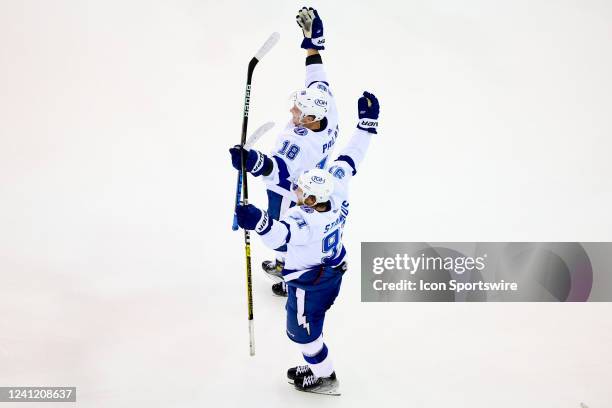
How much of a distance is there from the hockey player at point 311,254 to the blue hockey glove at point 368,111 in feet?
1.78

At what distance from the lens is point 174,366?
4.74 m

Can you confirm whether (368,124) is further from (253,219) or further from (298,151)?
(253,219)

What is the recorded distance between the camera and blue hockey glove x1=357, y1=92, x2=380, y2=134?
5137 millimetres

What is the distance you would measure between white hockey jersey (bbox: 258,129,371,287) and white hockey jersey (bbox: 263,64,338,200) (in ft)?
1.79

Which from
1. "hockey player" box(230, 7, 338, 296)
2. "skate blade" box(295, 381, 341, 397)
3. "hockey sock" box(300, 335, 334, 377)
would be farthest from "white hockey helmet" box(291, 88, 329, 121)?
"skate blade" box(295, 381, 341, 397)

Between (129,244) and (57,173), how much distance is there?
175 cm

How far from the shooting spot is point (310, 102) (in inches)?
192

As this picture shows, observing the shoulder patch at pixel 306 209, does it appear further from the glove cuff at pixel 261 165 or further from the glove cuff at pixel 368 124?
the glove cuff at pixel 368 124

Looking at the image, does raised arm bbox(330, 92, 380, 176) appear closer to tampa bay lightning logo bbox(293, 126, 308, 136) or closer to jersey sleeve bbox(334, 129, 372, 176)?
jersey sleeve bbox(334, 129, 372, 176)

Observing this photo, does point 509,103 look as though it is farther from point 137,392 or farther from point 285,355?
point 137,392

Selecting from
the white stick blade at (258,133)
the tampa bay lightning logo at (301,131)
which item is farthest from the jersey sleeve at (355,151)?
the white stick blade at (258,133)

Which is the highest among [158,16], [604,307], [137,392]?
[158,16]

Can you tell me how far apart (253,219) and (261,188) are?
3869 mm

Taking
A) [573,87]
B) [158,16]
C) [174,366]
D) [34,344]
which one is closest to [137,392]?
[174,366]
